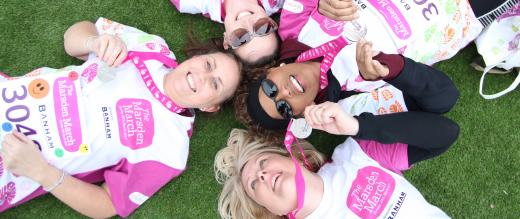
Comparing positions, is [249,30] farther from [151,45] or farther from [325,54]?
[151,45]

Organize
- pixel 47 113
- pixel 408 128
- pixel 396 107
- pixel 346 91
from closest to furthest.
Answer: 1. pixel 408 128
2. pixel 47 113
3. pixel 396 107
4. pixel 346 91

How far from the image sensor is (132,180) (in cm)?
285

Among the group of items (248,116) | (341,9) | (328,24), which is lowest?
(248,116)

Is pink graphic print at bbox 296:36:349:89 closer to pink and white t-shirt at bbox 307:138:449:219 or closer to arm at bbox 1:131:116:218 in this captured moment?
pink and white t-shirt at bbox 307:138:449:219

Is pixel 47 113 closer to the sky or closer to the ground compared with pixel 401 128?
closer to the sky

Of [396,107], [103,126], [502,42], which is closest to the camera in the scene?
[103,126]

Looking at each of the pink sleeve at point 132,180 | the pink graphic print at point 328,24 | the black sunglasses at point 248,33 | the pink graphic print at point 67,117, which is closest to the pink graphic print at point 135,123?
the pink sleeve at point 132,180

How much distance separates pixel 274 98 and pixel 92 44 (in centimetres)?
122

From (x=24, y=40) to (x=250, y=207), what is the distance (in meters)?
2.06

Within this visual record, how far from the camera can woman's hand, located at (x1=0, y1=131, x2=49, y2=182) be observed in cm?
258

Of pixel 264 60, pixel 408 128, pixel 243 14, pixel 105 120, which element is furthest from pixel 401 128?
pixel 105 120

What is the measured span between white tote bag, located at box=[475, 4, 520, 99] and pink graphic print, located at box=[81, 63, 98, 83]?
2686 mm

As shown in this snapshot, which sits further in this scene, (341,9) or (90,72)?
(90,72)

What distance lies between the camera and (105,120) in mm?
2779
